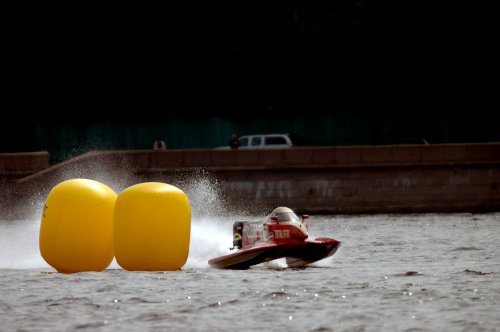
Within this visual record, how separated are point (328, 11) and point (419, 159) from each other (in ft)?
54.7

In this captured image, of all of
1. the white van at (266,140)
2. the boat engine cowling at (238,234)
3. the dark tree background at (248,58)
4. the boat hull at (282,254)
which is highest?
the dark tree background at (248,58)

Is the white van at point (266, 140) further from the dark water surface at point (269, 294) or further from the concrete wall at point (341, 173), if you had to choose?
the dark water surface at point (269, 294)

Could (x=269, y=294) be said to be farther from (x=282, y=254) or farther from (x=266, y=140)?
(x=266, y=140)

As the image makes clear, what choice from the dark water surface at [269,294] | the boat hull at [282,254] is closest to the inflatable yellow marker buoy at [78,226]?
the dark water surface at [269,294]

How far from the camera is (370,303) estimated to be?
1831 cm

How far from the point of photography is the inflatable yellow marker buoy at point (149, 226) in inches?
818

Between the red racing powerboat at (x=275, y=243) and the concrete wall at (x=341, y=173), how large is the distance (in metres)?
17.9

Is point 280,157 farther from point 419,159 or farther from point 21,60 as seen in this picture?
point 21,60

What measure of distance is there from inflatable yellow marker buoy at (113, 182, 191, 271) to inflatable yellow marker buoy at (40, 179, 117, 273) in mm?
363

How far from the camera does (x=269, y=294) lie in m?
19.4

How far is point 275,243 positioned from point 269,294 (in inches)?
121

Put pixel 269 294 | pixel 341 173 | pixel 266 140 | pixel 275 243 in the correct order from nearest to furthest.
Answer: pixel 269 294 → pixel 275 243 → pixel 341 173 → pixel 266 140

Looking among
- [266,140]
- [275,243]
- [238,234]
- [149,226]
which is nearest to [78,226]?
[149,226]

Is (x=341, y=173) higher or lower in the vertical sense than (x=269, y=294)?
higher
